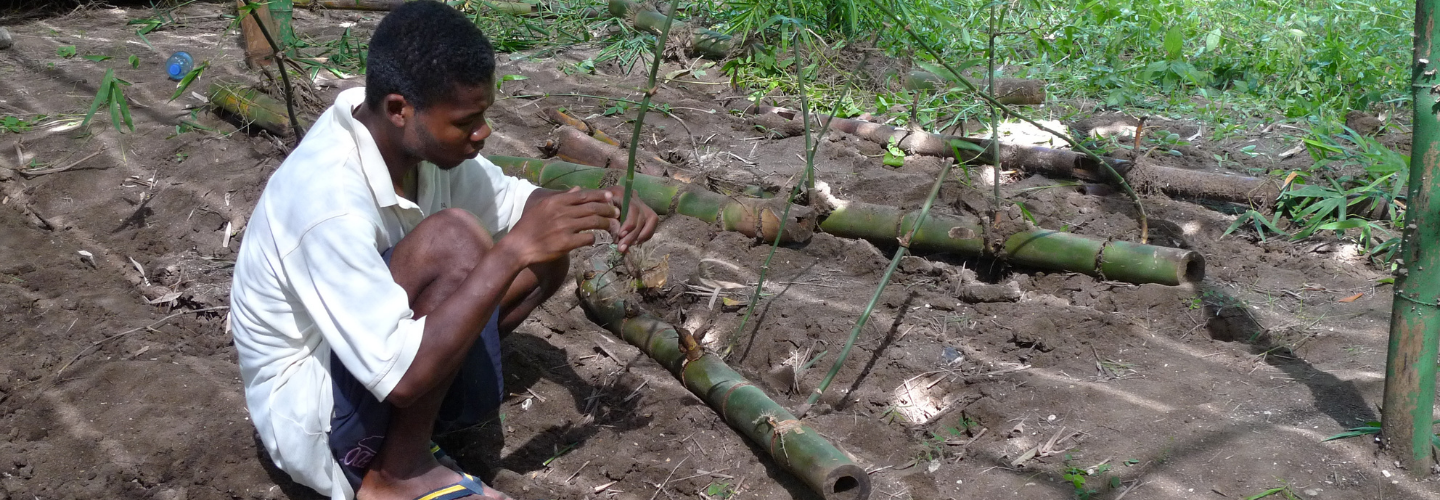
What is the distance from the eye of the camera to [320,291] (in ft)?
5.78

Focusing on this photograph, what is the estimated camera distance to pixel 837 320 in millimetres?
2818

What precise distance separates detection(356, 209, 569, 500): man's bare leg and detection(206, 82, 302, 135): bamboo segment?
2.44m

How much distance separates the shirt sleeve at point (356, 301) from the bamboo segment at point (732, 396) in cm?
85

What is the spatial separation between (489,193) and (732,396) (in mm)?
789

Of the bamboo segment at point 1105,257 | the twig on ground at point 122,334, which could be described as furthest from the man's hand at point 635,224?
the twig on ground at point 122,334

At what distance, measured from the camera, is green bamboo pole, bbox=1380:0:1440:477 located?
6.00 feet

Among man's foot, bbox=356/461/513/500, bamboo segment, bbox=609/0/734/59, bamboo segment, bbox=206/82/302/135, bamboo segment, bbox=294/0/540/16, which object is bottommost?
bamboo segment, bbox=294/0/540/16

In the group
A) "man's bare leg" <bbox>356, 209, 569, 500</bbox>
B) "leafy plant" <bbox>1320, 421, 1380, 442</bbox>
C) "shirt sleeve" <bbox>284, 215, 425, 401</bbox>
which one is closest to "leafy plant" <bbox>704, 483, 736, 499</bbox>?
"man's bare leg" <bbox>356, 209, 569, 500</bbox>

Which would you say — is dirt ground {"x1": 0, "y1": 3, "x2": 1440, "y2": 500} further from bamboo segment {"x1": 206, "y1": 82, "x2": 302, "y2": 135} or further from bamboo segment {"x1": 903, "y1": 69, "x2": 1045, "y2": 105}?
bamboo segment {"x1": 903, "y1": 69, "x2": 1045, "y2": 105}

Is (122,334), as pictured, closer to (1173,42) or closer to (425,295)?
(425,295)

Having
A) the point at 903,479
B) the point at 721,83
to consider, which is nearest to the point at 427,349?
the point at 903,479

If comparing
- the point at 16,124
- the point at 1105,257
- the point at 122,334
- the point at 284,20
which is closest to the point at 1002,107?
the point at 1105,257

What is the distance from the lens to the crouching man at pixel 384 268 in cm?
177

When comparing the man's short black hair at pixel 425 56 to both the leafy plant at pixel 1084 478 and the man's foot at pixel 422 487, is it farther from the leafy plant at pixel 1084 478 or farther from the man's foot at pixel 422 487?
the leafy plant at pixel 1084 478
